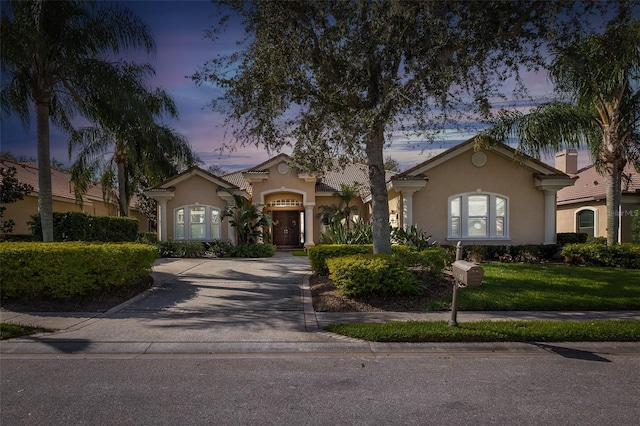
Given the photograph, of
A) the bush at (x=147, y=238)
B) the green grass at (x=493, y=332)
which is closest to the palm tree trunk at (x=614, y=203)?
the green grass at (x=493, y=332)

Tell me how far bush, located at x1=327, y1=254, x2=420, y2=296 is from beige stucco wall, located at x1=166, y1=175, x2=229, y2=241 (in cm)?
1422

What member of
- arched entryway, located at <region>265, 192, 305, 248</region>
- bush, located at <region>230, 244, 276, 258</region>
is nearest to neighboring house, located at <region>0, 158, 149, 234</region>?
bush, located at <region>230, 244, 276, 258</region>

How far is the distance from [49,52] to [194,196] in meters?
11.7

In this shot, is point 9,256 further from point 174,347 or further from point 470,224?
point 470,224

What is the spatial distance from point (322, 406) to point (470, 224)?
48.3 ft

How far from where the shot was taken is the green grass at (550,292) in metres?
8.77

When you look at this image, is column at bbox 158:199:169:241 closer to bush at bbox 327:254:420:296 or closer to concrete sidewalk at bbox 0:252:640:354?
concrete sidewalk at bbox 0:252:640:354

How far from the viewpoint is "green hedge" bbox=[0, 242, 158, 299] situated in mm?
8648

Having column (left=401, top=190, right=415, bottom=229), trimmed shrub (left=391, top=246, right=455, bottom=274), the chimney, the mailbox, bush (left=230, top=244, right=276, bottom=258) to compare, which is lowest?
bush (left=230, top=244, right=276, bottom=258)

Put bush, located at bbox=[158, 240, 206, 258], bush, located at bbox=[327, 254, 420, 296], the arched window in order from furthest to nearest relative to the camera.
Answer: the arched window, bush, located at bbox=[158, 240, 206, 258], bush, located at bbox=[327, 254, 420, 296]

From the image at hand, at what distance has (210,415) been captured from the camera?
4.17 m

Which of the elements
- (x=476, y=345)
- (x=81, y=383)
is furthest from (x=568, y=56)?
(x=81, y=383)

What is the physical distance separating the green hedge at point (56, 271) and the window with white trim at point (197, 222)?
13.1m

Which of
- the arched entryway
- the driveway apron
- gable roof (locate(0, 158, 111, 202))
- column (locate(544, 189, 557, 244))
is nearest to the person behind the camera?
the driveway apron
